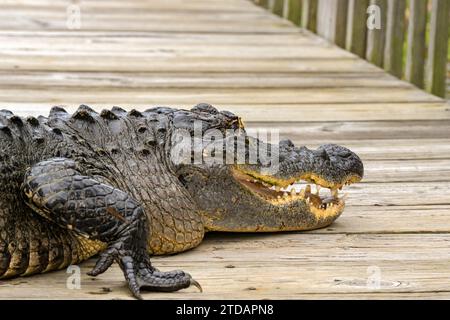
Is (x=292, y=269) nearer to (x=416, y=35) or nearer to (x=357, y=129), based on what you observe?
(x=357, y=129)

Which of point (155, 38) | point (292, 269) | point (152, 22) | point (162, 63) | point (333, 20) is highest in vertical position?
point (333, 20)

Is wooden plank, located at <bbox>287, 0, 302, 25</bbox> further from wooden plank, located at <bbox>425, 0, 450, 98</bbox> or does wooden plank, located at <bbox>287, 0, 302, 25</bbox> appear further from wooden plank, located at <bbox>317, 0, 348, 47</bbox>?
wooden plank, located at <bbox>425, 0, 450, 98</bbox>

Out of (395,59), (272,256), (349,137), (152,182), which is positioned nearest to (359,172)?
(272,256)

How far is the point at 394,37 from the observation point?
274 inches

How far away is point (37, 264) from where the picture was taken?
331 centimetres

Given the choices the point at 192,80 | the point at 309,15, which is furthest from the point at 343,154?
the point at 309,15

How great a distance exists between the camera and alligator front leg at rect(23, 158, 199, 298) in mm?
3229

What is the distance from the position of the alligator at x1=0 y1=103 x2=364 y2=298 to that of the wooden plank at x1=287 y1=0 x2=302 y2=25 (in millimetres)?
5182

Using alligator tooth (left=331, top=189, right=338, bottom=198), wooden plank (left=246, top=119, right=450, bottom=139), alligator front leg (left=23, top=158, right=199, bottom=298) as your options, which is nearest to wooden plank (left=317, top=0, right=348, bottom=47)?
wooden plank (left=246, top=119, right=450, bottom=139)

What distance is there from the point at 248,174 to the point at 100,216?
27.6 inches

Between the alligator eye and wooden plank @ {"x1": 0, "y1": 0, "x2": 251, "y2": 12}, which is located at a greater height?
wooden plank @ {"x1": 0, "y1": 0, "x2": 251, "y2": 12}

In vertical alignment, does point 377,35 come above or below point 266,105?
above

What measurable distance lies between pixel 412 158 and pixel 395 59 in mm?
2163

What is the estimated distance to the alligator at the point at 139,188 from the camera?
3.26m
